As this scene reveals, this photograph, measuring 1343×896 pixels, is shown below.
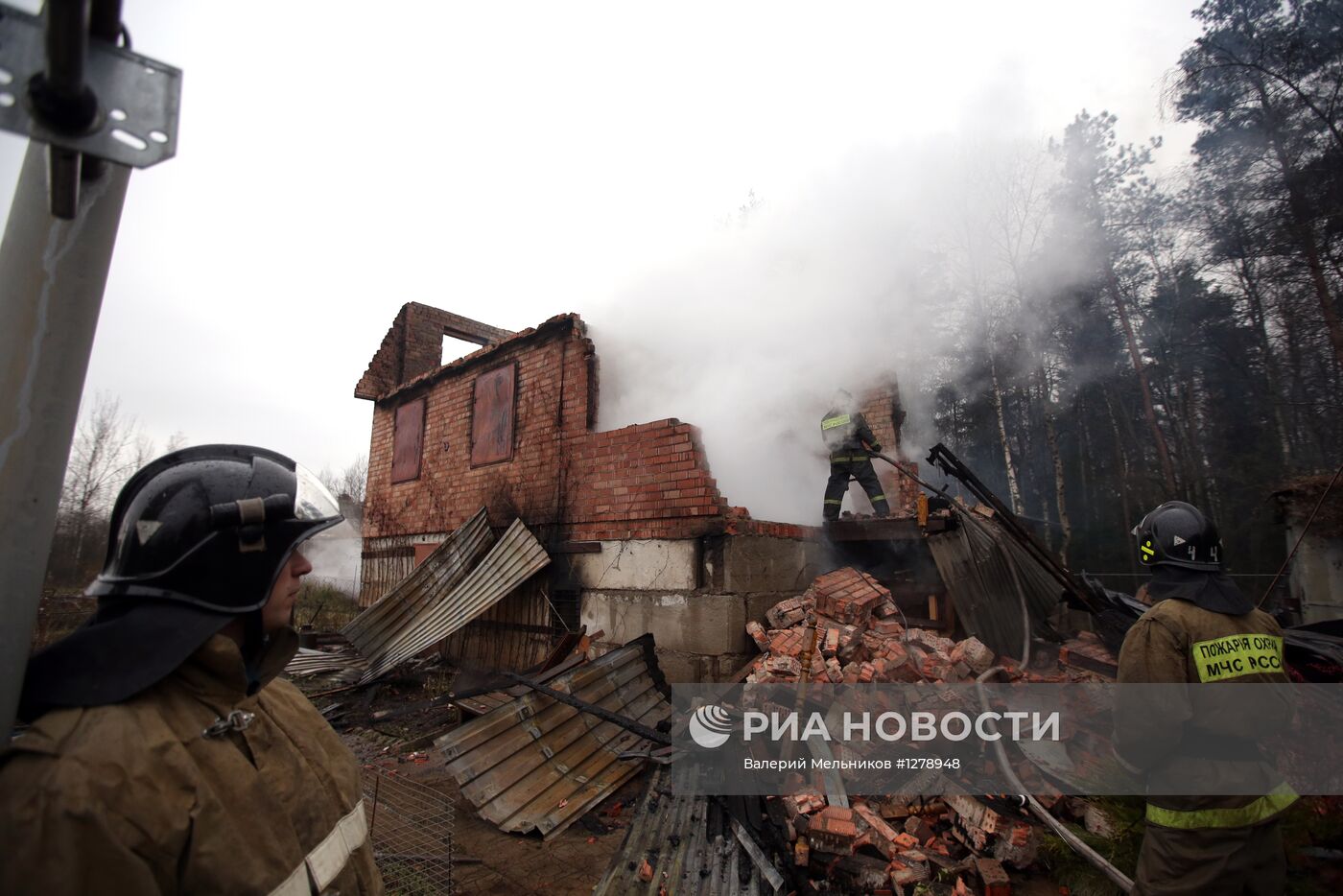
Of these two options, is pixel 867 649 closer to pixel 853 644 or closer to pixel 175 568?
pixel 853 644

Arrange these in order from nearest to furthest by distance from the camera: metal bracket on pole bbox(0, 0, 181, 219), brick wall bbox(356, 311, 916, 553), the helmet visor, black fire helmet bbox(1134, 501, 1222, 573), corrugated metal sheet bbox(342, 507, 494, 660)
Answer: metal bracket on pole bbox(0, 0, 181, 219) < the helmet visor < black fire helmet bbox(1134, 501, 1222, 573) < brick wall bbox(356, 311, 916, 553) < corrugated metal sheet bbox(342, 507, 494, 660)

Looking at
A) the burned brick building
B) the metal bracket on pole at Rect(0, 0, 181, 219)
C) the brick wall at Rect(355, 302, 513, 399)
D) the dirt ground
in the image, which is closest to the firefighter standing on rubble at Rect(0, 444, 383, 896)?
the metal bracket on pole at Rect(0, 0, 181, 219)

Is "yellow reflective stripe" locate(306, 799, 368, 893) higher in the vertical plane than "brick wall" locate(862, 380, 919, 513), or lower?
lower

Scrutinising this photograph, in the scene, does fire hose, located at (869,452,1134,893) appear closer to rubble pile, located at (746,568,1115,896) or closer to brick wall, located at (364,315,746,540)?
rubble pile, located at (746,568,1115,896)

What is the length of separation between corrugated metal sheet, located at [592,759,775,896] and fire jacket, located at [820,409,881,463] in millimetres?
4285

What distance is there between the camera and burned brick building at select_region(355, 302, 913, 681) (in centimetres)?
548

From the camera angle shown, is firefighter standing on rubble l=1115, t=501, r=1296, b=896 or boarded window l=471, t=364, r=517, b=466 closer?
firefighter standing on rubble l=1115, t=501, r=1296, b=896

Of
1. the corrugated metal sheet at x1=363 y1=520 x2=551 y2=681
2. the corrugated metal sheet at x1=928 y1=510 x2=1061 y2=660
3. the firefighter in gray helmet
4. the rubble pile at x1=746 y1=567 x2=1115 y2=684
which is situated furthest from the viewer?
the firefighter in gray helmet

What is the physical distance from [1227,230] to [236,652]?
20.2 metres

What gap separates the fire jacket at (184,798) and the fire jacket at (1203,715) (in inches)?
112

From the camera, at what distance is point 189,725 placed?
3.39 ft

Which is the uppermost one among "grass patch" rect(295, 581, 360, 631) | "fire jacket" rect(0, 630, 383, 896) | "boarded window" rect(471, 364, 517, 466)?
"boarded window" rect(471, 364, 517, 466)

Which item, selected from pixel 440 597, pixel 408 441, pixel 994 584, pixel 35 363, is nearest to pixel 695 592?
pixel 994 584

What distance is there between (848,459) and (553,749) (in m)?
4.61
